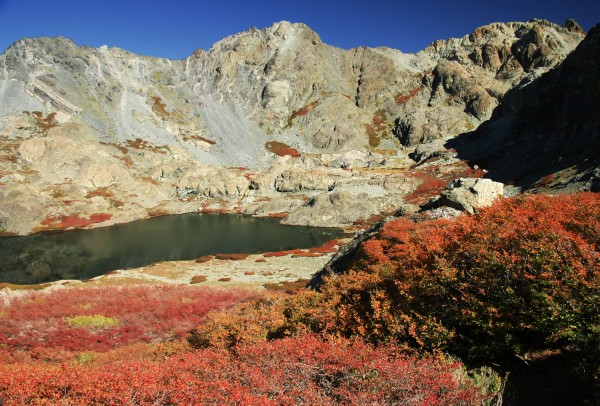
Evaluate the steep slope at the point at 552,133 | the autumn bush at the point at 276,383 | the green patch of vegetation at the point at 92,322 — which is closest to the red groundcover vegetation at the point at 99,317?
the green patch of vegetation at the point at 92,322

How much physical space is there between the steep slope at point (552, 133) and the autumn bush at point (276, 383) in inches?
2378

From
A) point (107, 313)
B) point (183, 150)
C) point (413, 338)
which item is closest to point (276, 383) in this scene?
point (413, 338)

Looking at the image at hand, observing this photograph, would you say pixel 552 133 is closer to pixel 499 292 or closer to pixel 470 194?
pixel 470 194

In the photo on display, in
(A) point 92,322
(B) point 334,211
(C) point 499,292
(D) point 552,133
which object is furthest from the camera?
(B) point 334,211

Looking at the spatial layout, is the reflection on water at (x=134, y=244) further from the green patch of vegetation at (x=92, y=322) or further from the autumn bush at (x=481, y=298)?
the autumn bush at (x=481, y=298)

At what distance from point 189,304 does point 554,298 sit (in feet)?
79.4

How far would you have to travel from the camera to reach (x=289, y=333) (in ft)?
47.5

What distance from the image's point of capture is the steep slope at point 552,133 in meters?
72.3

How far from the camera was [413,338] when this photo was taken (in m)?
11.9

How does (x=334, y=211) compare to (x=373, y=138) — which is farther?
(x=373, y=138)

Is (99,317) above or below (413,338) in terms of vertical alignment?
below

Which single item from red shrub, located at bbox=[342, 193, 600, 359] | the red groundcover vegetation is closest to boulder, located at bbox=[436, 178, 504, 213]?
red shrub, located at bbox=[342, 193, 600, 359]

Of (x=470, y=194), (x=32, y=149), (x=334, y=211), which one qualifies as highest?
(x=32, y=149)

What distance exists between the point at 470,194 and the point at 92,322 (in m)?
35.6
